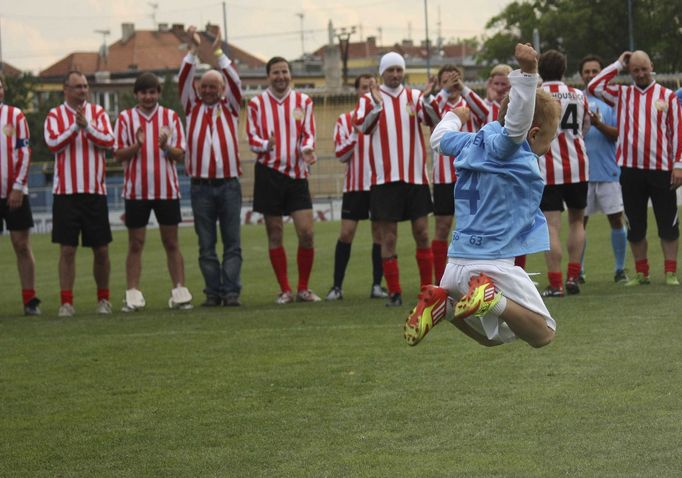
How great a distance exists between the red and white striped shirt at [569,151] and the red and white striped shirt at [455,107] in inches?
26.9

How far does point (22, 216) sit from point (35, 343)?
96.2 inches

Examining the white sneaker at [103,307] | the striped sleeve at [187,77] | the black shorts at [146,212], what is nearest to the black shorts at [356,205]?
the black shorts at [146,212]

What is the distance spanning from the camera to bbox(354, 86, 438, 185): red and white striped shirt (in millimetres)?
10938

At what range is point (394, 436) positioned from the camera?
19.4 ft

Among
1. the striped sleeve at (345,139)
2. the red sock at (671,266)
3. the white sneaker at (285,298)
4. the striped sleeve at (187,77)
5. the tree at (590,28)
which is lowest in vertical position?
the white sneaker at (285,298)

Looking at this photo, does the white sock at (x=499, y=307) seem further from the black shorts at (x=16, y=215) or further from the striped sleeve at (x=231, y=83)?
the black shorts at (x=16, y=215)

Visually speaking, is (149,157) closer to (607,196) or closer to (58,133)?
(58,133)

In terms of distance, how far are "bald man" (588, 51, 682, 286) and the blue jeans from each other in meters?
3.62

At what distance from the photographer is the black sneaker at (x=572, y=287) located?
11047 millimetres

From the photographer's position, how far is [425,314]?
231 inches

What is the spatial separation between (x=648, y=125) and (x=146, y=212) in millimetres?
4768

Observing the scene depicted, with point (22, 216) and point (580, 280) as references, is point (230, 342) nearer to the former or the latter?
point (22, 216)

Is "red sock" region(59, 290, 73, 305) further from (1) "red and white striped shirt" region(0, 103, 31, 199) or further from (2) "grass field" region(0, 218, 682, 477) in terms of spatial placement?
(1) "red and white striped shirt" region(0, 103, 31, 199)

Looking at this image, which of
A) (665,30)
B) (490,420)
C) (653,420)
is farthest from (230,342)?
(665,30)
